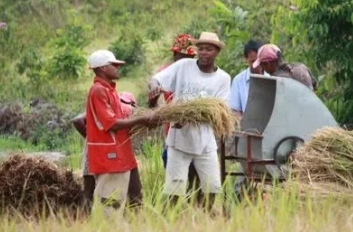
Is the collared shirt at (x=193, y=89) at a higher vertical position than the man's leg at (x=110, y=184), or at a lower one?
higher

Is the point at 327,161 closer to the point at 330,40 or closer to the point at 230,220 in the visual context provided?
the point at 230,220

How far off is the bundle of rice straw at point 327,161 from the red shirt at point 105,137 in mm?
1185

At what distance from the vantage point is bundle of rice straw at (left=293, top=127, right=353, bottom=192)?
767 cm

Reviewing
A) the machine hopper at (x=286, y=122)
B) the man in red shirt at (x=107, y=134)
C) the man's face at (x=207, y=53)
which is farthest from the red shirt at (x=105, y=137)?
the machine hopper at (x=286, y=122)

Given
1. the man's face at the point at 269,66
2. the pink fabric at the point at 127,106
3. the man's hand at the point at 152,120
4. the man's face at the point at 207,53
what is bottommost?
the man's hand at the point at 152,120

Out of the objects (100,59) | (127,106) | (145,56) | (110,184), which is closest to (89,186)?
(110,184)

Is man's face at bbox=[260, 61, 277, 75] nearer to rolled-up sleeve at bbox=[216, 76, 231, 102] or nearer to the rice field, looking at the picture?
rolled-up sleeve at bbox=[216, 76, 231, 102]

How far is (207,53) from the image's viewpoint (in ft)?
28.5

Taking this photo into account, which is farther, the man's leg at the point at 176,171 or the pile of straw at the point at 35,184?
the pile of straw at the point at 35,184

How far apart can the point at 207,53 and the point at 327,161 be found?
136 cm

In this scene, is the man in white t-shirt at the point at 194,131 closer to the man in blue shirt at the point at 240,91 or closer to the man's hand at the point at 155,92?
the man's hand at the point at 155,92

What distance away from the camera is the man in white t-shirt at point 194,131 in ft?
28.1

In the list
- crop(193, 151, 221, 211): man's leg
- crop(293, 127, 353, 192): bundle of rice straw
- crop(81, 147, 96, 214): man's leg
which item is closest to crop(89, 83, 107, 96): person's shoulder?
crop(81, 147, 96, 214): man's leg

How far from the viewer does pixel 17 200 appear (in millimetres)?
8758
